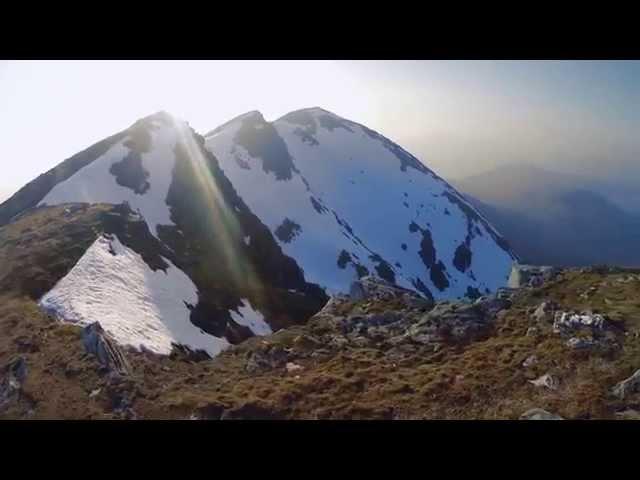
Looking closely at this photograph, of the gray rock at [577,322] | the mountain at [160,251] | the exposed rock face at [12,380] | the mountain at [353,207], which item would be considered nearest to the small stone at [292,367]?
the gray rock at [577,322]

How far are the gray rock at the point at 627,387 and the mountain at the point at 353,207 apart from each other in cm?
6771

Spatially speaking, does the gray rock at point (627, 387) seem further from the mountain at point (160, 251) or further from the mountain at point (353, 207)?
the mountain at point (353, 207)

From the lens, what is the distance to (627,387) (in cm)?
1723

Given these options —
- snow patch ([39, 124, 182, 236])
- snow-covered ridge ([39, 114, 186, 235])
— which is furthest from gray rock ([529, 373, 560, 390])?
snow-covered ridge ([39, 114, 186, 235])

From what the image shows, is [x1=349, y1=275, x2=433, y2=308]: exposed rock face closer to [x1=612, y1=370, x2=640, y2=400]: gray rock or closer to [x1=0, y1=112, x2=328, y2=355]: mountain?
[x1=0, y1=112, x2=328, y2=355]: mountain

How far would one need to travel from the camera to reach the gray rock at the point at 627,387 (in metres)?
17.0

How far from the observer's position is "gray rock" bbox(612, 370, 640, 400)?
17.0 metres

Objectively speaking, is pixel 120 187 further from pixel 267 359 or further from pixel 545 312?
pixel 545 312

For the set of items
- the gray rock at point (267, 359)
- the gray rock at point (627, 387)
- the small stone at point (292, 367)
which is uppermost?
the gray rock at point (267, 359)

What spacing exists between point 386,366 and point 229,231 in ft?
181

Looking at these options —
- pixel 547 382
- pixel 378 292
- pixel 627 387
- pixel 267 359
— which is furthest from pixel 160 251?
pixel 627 387
